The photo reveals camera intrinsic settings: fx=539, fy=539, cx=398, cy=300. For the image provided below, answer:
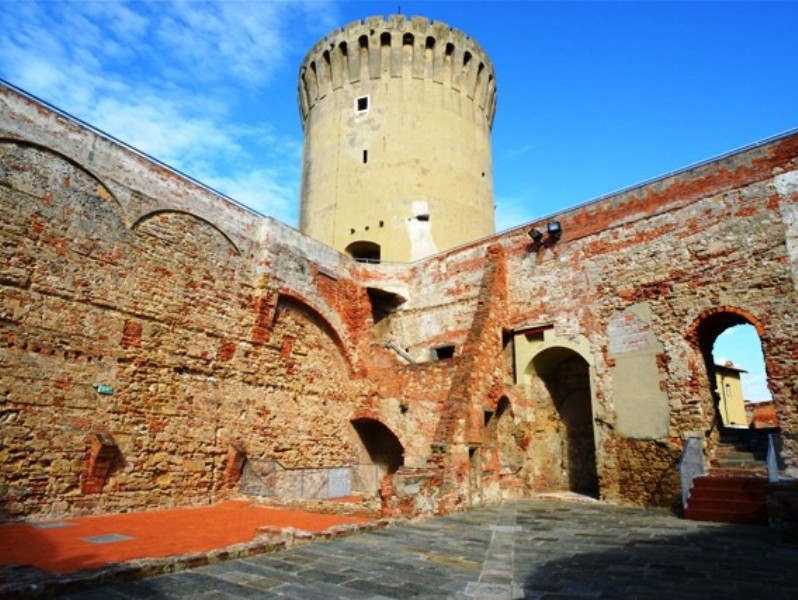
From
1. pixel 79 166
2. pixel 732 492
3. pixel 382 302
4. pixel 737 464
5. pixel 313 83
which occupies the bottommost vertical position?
pixel 732 492

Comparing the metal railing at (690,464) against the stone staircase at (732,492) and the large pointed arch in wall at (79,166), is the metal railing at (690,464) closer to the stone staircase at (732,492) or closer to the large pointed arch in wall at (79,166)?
the stone staircase at (732,492)

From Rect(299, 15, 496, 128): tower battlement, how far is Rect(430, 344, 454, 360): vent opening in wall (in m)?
10.9

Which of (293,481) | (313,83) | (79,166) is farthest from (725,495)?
(313,83)

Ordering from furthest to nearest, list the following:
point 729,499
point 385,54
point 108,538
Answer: point 385,54, point 729,499, point 108,538

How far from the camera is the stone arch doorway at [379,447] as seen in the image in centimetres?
1533

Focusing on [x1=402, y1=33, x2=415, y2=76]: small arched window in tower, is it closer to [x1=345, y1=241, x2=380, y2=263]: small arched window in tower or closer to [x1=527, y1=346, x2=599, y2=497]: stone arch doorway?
[x1=345, y1=241, x2=380, y2=263]: small arched window in tower

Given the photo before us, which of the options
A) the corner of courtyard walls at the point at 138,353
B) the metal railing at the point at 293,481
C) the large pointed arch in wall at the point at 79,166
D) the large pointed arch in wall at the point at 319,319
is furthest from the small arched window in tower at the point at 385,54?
the metal railing at the point at 293,481

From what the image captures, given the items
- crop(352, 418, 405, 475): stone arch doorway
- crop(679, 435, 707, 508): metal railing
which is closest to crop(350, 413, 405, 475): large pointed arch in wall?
crop(352, 418, 405, 475): stone arch doorway

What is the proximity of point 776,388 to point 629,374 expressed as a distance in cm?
277

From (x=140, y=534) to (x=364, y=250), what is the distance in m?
13.6

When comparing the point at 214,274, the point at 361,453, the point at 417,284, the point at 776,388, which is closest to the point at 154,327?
the point at 214,274

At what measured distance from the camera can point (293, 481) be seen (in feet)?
39.6

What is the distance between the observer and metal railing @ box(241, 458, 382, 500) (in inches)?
461

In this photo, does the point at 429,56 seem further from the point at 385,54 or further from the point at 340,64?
the point at 340,64
